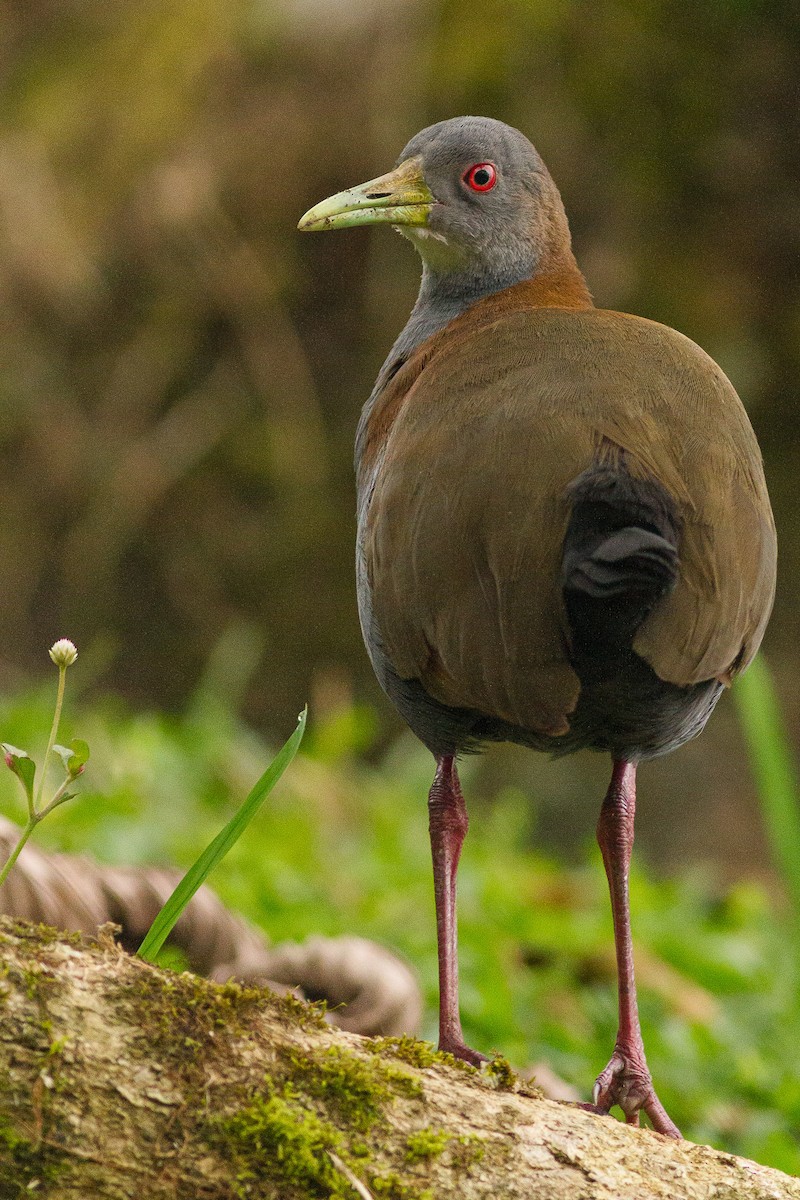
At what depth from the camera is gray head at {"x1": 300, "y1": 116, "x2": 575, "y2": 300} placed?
3.74m

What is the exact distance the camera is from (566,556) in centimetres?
250

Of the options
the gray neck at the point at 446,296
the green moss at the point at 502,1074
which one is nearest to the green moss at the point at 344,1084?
the green moss at the point at 502,1074

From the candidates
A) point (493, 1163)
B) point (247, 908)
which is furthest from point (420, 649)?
point (247, 908)

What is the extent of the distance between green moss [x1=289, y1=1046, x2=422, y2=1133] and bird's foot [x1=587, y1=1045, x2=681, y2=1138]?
975 mm

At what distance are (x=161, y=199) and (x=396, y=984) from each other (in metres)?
5.49

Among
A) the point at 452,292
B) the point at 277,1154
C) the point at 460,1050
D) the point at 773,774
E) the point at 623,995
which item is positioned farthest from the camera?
the point at 773,774

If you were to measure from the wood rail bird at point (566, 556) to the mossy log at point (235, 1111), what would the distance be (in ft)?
2.31

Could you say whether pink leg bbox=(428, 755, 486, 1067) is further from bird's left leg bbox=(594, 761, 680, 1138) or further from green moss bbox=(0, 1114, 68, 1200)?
green moss bbox=(0, 1114, 68, 1200)

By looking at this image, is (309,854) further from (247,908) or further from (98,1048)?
(98,1048)

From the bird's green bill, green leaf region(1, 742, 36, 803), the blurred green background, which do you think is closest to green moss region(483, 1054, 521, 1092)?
green leaf region(1, 742, 36, 803)

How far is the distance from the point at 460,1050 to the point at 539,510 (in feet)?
3.41

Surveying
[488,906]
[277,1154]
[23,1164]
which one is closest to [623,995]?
[277,1154]

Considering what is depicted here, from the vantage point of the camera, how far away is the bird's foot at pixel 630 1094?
2824 mm

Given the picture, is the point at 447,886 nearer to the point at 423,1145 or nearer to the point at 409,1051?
the point at 409,1051
